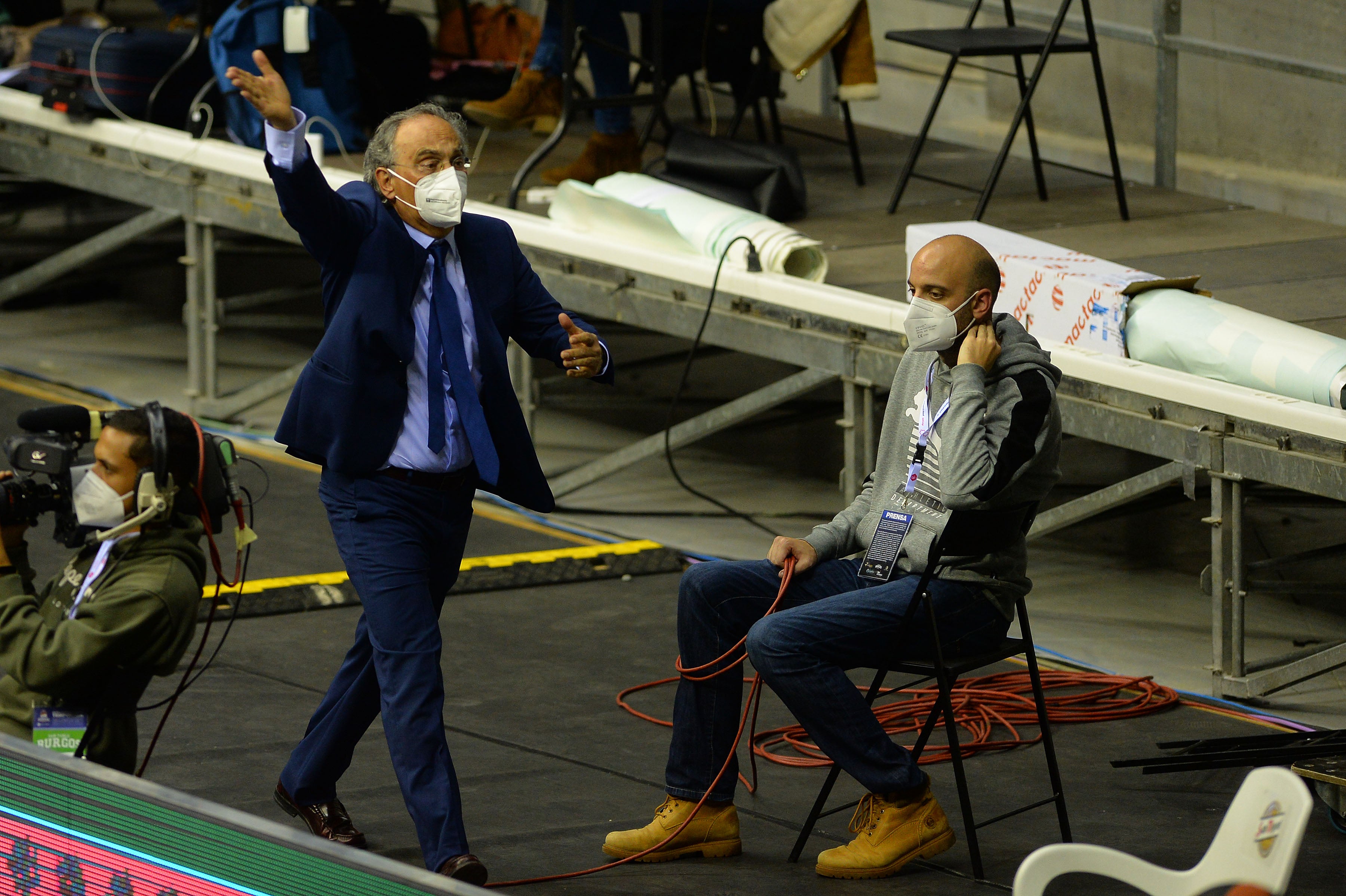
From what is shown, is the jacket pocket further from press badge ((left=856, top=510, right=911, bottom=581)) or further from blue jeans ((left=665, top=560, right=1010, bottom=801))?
press badge ((left=856, top=510, right=911, bottom=581))

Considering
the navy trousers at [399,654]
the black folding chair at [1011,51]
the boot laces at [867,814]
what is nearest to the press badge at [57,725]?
the navy trousers at [399,654]

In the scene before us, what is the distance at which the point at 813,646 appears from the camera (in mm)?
4566

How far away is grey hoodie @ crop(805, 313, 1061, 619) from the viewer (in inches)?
177

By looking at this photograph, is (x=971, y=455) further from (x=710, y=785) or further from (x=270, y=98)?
(x=270, y=98)

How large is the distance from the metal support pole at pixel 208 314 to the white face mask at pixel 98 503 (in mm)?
5306

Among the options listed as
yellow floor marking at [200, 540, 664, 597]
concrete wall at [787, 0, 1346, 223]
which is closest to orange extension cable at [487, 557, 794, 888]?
yellow floor marking at [200, 540, 664, 597]

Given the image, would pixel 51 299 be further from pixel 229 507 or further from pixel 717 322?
pixel 229 507

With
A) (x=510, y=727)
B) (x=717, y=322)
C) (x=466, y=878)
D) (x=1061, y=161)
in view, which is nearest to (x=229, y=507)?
(x=466, y=878)

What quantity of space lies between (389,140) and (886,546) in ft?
4.93

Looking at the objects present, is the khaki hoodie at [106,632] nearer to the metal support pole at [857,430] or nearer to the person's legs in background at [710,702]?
the person's legs in background at [710,702]

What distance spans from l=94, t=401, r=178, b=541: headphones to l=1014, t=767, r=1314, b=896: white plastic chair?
7.06 feet

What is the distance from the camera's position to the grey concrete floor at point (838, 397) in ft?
23.5

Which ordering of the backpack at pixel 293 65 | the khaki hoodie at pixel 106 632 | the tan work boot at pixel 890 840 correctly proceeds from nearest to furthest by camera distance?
the khaki hoodie at pixel 106 632
the tan work boot at pixel 890 840
the backpack at pixel 293 65

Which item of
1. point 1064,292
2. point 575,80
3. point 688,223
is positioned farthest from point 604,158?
point 1064,292
